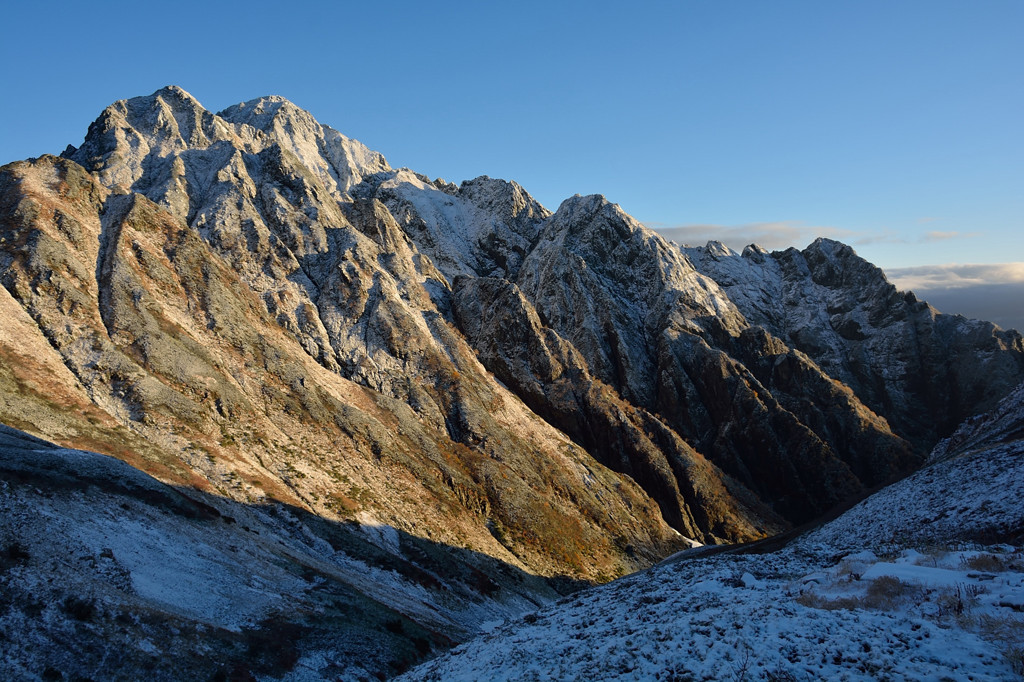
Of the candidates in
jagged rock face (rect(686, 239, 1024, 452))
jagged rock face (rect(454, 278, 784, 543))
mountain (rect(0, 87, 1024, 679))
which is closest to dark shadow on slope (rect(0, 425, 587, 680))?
mountain (rect(0, 87, 1024, 679))

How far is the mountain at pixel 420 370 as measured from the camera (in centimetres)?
4216

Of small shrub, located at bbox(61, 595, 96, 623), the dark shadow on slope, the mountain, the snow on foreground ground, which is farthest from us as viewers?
the mountain

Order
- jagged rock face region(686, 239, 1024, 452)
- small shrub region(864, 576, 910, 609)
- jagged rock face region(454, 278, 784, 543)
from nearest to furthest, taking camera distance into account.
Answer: small shrub region(864, 576, 910, 609) < jagged rock face region(454, 278, 784, 543) < jagged rock face region(686, 239, 1024, 452)

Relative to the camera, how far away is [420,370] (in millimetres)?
75875

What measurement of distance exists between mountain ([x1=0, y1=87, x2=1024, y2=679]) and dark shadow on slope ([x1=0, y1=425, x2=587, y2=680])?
340 millimetres

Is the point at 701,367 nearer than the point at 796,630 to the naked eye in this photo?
No

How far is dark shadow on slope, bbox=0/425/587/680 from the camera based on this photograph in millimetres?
18422

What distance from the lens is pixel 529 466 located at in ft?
231

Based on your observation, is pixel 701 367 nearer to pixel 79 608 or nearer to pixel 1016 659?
pixel 1016 659

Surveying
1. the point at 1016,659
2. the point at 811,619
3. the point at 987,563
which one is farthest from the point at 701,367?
A: the point at 1016,659

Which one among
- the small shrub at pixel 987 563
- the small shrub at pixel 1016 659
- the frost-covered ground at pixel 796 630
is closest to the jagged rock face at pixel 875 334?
the small shrub at pixel 987 563

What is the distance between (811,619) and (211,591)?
24654 millimetres

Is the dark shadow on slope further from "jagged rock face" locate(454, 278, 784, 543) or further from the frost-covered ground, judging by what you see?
"jagged rock face" locate(454, 278, 784, 543)

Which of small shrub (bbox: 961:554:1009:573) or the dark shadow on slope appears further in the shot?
the dark shadow on slope
